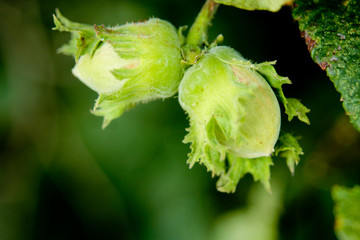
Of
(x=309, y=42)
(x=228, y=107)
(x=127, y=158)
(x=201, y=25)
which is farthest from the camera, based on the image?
(x=127, y=158)

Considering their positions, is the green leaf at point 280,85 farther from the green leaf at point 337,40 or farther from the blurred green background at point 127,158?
the blurred green background at point 127,158

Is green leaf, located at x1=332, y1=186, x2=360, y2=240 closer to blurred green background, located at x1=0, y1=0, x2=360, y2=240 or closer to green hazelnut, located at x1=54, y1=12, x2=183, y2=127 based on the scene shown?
blurred green background, located at x1=0, y1=0, x2=360, y2=240

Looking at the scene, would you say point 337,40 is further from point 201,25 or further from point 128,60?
point 128,60

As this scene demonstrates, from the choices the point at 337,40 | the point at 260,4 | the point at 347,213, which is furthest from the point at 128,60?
the point at 347,213

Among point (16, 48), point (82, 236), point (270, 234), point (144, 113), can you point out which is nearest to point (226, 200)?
point (270, 234)

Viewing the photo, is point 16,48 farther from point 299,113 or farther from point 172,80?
point 299,113

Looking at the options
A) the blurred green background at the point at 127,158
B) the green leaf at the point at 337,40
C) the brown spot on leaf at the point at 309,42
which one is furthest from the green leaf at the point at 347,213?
the brown spot on leaf at the point at 309,42
